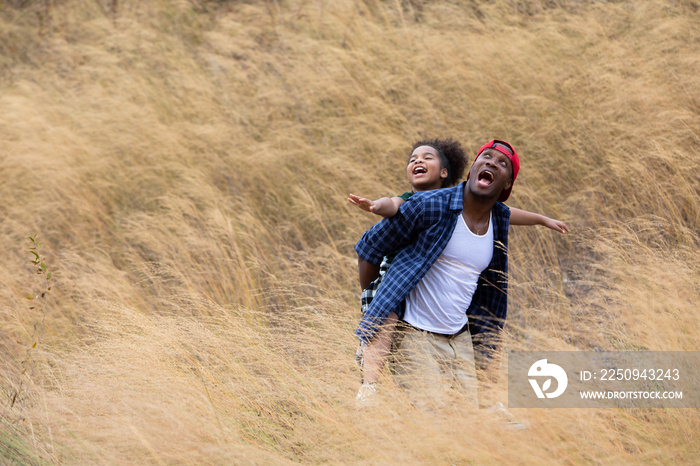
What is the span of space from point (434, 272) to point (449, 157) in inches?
26.2

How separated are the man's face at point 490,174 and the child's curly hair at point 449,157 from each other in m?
0.28

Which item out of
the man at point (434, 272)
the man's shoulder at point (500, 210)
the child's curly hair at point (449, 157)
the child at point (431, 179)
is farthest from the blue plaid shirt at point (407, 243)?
the child's curly hair at point (449, 157)

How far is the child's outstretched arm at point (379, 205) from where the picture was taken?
2.48m

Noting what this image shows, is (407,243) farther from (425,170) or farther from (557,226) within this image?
(557,226)

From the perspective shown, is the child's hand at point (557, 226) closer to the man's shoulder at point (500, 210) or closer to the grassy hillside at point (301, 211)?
the man's shoulder at point (500, 210)

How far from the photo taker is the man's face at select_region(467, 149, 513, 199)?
2.66 meters

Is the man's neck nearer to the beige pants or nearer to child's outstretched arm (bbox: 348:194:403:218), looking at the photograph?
child's outstretched arm (bbox: 348:194:403:218)

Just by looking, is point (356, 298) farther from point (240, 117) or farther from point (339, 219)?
point (240, 117)

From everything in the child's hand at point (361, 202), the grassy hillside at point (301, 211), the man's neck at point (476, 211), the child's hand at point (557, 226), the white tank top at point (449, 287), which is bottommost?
the grassy hillside at point (301, 211)

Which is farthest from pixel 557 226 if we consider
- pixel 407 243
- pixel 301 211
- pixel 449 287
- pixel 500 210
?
pixel 301 211

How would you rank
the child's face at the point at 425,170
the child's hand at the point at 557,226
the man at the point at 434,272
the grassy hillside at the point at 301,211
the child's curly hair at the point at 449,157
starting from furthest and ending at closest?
the child's curly hair at the point at 449,157 < the child's face at the point at 425,170 < the child's hand at the point at 557,226 < the man at the point at 434,272 < the grassy hillside at the point at 301,211

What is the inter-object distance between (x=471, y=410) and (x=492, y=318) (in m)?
0.69

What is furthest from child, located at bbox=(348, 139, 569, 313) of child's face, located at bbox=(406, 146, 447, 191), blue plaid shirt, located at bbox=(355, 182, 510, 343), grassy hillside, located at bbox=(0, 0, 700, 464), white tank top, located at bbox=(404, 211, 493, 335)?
grassy hillside, located at bbox=(0, 0, 700, 464)

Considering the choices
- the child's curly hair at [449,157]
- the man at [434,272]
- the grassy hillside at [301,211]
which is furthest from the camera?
the child's curly hair at [449,157]
